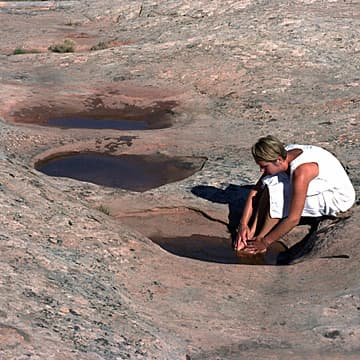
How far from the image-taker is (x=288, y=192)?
28.2 ft

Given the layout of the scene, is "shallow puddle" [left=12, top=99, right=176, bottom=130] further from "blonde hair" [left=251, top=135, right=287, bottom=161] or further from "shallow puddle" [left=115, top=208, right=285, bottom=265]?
"blonde hair" [left=251, top=135, right=287, bottom=161]

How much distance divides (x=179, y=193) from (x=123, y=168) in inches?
65.2

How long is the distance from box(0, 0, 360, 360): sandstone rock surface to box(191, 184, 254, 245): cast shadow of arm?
29mm

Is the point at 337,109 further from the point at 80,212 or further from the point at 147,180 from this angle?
the point at 80,212

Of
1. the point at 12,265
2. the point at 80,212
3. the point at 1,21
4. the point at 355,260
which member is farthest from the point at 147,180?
the point at 1,21

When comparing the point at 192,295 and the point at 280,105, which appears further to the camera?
the point at 280,105

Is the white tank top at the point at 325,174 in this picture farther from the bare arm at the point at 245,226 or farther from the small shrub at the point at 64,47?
the small shrub at the point at 64,47

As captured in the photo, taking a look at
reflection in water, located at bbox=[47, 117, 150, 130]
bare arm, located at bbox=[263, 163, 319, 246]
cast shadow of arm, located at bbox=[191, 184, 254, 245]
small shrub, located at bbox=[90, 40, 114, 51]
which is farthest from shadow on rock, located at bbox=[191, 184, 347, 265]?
small shrub, located at bbox=[90, 40, 114, 51]

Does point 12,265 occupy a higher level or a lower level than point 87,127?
higher

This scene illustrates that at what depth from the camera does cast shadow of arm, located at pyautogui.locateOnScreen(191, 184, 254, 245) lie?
Answer: 32.3 feet

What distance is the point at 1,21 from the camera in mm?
24562

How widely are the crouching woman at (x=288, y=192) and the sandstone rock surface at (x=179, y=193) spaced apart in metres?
0.33

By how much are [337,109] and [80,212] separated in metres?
6.69

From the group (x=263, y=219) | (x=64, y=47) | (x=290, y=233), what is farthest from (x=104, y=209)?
(x=64, y=47)
